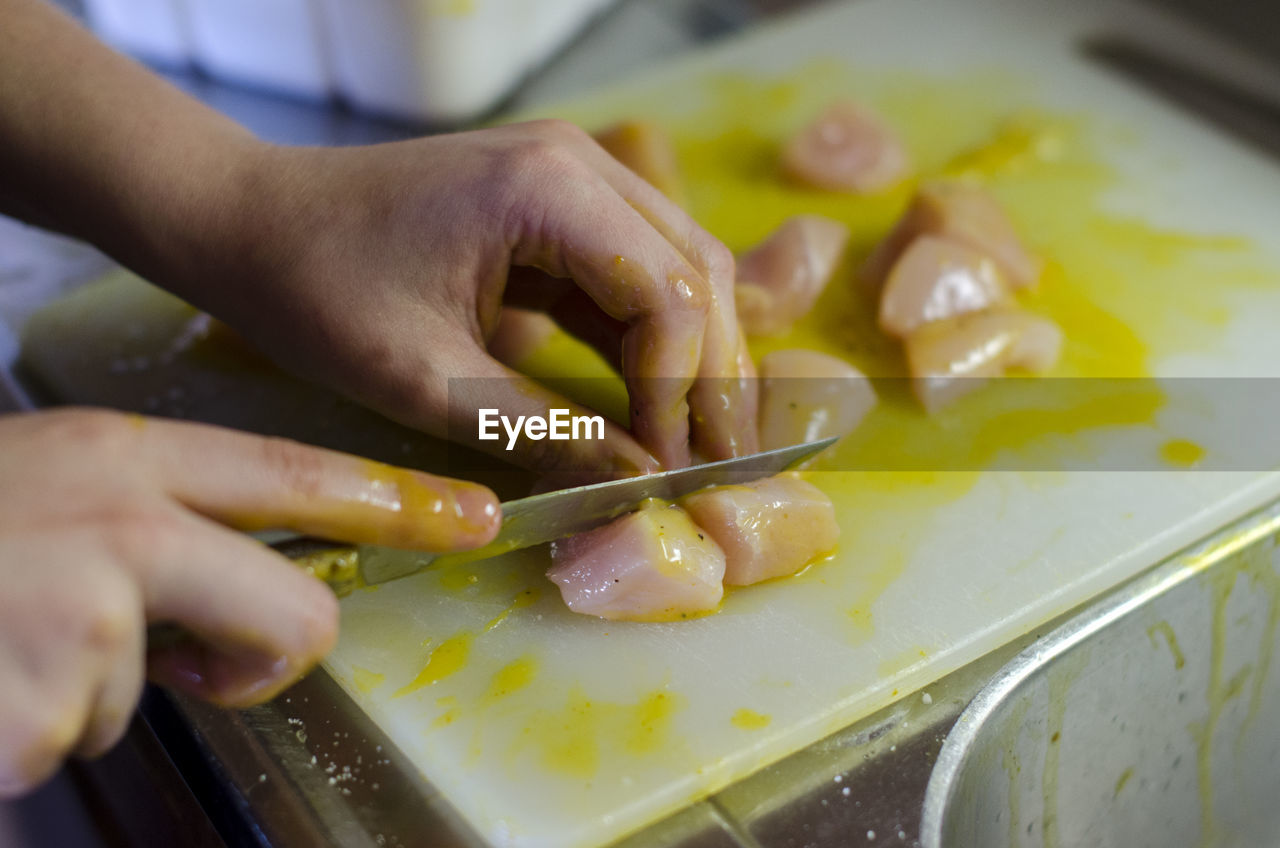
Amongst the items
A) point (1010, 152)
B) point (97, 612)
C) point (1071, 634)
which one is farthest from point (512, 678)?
point (1010, 152)

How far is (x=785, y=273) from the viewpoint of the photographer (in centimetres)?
156

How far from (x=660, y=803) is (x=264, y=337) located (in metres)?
0.68

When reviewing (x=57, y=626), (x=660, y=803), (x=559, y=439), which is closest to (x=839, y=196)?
(x=559, y=439)

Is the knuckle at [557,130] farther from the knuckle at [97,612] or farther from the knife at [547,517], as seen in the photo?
the knuckle at [97,612]

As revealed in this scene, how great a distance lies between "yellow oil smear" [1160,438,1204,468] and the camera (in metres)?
1.36

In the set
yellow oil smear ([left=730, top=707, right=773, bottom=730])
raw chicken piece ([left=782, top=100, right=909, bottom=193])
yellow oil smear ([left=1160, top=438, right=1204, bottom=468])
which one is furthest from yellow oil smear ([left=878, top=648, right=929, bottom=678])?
raw chicken piece ([left=782, top=100, right=909, bottom=193])

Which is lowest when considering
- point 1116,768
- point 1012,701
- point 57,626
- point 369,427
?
point 1116,768

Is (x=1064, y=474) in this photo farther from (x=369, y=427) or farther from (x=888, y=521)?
(x=369, y=427)

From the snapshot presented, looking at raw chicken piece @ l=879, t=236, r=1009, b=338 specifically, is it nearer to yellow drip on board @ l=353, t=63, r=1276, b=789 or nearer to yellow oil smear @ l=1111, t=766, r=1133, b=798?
yellow drip on board @ l=353, t=63, r=1276, b=789

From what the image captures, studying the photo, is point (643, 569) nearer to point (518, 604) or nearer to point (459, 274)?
point (518, 604)

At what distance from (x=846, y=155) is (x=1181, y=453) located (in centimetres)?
76

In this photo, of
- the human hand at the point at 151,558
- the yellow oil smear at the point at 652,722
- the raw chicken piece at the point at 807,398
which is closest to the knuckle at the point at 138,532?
the human hand at the point at 151,558

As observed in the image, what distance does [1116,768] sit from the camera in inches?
49.8

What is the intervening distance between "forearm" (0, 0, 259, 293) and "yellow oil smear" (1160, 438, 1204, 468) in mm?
1154
